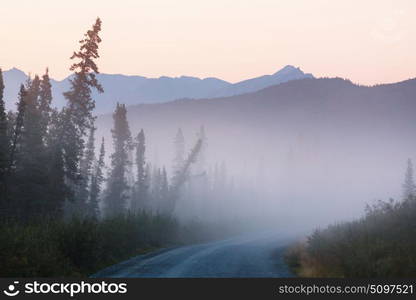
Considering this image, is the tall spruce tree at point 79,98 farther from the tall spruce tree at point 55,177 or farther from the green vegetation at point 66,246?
the green vegetation at point 66,246

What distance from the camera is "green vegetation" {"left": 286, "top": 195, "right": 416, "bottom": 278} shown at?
18.5 m

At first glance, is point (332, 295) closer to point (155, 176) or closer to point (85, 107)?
point (85, 107)

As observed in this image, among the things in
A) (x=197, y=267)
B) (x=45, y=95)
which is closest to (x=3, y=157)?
(x=45, y=95)

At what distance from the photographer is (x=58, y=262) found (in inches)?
797

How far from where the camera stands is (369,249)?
820 inches

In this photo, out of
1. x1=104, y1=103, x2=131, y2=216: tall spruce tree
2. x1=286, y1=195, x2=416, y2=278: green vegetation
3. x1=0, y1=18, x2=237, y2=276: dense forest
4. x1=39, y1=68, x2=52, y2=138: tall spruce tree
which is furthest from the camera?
x1=104, y1=103, x2=131, y2=216: tall spruce tree

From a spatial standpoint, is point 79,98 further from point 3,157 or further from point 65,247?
point 65,247

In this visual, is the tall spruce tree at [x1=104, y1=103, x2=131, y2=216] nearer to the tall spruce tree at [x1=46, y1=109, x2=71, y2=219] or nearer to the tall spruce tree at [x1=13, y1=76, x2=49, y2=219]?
the tall spruce tree at [x1=13, y1=76, x2=49, y2=219]

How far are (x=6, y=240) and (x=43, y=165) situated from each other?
77.9ft

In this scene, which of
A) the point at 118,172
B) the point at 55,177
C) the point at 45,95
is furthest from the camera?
the point at 118,172

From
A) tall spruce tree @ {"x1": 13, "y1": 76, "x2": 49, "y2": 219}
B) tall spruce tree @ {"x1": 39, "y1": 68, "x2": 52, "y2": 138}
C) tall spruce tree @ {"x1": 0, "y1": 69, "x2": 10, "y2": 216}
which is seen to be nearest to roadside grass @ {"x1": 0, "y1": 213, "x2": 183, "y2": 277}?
tall spruce tree @ {"x1": 13, "y1": 76, "x2": 49, "y2": 219}

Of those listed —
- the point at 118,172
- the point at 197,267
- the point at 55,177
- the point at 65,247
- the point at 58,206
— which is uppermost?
the point at 118,172

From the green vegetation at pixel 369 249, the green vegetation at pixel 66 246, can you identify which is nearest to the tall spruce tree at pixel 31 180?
the green vegetation at pixel 66 246

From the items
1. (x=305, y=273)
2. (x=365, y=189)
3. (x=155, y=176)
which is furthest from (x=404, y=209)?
(x=365, y=189)
